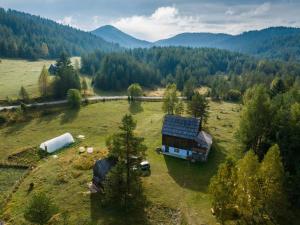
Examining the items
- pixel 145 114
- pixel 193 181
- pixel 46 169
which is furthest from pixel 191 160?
pixel 145 114

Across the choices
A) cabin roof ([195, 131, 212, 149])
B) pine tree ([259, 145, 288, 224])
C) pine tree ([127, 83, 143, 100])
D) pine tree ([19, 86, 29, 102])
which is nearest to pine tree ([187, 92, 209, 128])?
cabin roof ([195, 131, 212, 149])

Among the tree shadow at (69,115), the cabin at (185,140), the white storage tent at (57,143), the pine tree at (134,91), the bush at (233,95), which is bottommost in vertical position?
the bush at (233,95)

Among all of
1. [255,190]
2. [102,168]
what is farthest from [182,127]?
[255,190]

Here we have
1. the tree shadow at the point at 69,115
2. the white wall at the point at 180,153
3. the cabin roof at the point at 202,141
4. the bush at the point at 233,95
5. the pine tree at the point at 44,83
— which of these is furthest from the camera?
the bush at the point at 233,95

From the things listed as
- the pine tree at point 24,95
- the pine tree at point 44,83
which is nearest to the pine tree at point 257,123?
the pine tree at point 24,95

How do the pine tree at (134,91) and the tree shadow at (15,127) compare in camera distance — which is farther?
the pine tree at (134,91)

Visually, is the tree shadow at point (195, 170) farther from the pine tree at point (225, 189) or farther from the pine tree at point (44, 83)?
the pine tree at point (44, 83)

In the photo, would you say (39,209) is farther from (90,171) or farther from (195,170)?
(195,170)

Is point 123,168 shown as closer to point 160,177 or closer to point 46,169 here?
point 160,177
